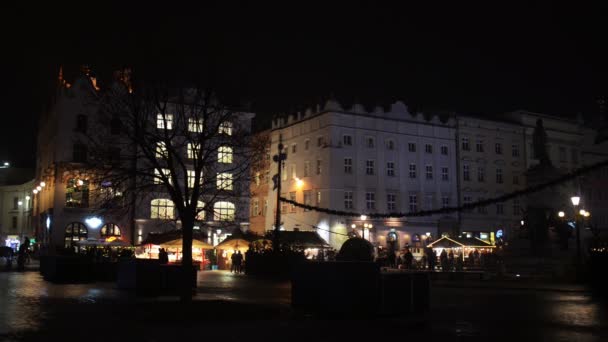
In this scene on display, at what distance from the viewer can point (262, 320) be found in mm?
15094

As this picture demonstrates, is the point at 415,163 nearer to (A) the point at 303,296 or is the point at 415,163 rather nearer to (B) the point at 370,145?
(B) the point at 370,145

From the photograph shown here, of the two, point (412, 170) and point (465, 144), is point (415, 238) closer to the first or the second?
point (412, 170)

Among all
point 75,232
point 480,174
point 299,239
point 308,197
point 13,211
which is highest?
point 480,174

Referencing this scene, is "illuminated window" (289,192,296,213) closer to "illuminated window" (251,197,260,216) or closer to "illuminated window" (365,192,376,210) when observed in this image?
"illuminated window" (251,197,260,216)

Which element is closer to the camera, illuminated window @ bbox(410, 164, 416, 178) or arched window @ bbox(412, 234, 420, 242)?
arched window @ bbox(412, 234, 420, 242)

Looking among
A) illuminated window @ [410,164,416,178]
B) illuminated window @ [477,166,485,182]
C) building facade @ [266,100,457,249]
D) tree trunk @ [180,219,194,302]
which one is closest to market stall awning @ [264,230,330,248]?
building facade @ [266,100,457,249]

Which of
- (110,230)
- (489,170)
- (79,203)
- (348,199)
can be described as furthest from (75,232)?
(489,170)

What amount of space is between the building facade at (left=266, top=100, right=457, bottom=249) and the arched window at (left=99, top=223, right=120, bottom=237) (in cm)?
1690

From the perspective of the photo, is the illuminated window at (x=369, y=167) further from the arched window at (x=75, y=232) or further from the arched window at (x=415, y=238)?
the arched window at (x=75, y=232)

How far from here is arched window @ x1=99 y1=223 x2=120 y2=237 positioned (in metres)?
58.9

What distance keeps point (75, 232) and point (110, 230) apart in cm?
290

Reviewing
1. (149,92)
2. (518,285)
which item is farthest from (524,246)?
(149,92)

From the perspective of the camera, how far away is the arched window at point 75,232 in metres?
58.0

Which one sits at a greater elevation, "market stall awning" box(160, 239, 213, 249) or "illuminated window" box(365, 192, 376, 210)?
"illuminated window" box(365, 192, 376, 210)
